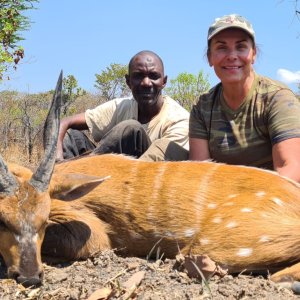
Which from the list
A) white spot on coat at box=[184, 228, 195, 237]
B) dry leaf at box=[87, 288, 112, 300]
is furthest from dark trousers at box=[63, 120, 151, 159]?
dry leaf at box=[87, 288, 112, 300]

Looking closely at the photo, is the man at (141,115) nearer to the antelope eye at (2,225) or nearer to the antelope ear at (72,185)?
the antelope ear at (72,185)

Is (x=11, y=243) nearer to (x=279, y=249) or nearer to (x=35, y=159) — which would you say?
(x=279, y=249)

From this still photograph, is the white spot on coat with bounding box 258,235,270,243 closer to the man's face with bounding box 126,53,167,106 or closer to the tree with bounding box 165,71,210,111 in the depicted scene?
the man's face with bounding box 126,53,167,106

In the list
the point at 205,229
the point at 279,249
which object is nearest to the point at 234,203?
the point at 205,229

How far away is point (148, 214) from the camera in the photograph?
3045 millimetres

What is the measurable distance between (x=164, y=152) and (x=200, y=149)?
370mm

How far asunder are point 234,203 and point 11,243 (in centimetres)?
113

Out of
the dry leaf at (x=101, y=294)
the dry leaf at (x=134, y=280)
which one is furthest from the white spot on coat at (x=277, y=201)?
the dry leaf at (x=101, y=294)

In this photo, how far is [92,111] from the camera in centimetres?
505

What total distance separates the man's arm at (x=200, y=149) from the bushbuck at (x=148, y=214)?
556 mm

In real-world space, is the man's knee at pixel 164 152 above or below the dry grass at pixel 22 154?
above

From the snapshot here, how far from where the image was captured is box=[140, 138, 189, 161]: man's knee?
13.4ft

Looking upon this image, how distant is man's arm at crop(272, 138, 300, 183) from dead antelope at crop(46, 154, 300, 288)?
0.68 feet

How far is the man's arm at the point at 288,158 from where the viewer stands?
3.27 metres
